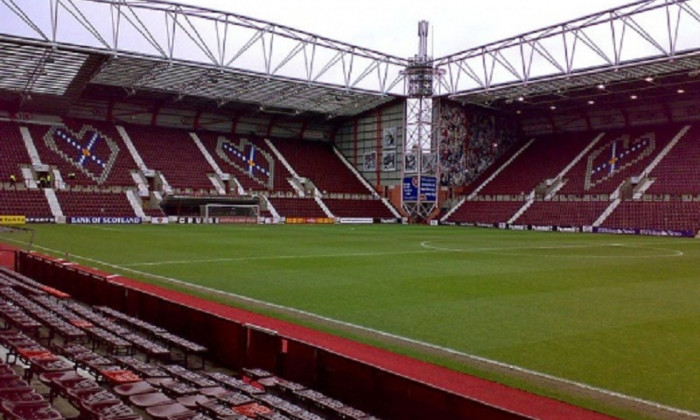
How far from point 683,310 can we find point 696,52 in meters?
33.6

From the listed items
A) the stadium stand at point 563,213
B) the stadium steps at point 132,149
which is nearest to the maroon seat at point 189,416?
the stadium stand at point 563,213

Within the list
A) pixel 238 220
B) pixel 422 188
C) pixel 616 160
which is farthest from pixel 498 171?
pixel 238 220

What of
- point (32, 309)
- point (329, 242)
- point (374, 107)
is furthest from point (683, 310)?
→ point (374, 107)

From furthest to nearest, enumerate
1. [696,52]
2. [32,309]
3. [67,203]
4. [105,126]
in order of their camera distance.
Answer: [105,126]
[67,203]
[696,52]
[32,309]

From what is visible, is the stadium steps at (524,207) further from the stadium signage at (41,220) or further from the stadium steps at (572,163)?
the stadium signage at (41,220)

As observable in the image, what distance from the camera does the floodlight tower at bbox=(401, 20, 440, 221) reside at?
2454 inches

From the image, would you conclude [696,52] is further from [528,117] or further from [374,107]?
[374,107]

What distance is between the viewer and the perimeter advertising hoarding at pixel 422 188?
209 ft

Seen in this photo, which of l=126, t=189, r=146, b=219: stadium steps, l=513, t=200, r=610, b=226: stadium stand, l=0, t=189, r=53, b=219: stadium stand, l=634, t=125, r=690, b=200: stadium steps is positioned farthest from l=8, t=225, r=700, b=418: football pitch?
l=634, t=125, r=690, b=200: stadium steps

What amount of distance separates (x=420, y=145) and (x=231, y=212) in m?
20.6

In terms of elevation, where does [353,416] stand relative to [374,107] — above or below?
below

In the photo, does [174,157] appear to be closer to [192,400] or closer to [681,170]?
[681,170]

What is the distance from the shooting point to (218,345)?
387 inches

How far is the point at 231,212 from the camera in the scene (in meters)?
59.7
